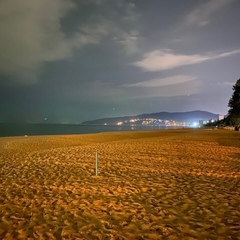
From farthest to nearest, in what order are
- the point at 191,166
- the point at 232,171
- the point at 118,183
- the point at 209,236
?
1. the point at 191,166
2. the point at 232,171
3. the point at 118,183
4. the point at 209,236

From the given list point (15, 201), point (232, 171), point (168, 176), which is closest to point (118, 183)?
point (168, 176)

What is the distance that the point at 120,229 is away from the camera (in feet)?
16.0

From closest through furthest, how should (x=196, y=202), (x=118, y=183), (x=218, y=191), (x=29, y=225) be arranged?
(x=29, y=225), (x=196, y=202), (x=218, y=191), (x=118, y=183)

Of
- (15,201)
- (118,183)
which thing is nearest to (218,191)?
(118,183)

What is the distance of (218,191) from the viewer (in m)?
7.59

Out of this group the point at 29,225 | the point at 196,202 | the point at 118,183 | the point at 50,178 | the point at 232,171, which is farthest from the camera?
the point at 232,171

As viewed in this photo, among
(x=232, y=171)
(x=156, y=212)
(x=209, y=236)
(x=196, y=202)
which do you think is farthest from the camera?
(x=232, y=171)

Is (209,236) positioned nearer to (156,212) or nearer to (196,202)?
(156,212)

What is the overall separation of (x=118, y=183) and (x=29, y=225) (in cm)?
409

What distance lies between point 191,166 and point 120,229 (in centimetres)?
806

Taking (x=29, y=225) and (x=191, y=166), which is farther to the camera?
(x=191, y=166)

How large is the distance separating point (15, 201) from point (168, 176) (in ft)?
19.8

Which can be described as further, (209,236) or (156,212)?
(156,212)

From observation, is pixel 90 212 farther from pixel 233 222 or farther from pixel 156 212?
pixel 233 222
